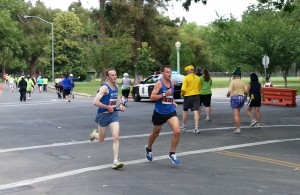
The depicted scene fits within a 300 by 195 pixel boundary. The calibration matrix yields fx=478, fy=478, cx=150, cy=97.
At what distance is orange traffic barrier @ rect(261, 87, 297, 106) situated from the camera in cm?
2267

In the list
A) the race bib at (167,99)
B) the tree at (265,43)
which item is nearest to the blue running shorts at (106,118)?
the race bib at (167,99)

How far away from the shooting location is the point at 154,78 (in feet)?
85.9

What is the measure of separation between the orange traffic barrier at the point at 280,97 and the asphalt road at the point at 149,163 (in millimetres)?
8123

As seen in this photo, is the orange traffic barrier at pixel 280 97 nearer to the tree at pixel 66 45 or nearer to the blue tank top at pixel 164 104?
the blue tank top at pixel 164 104

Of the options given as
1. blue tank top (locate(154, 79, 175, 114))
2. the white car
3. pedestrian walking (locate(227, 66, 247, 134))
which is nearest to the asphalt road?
pedestrian walking (locate(227, 66, 247, 134))

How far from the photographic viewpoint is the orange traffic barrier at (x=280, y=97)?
22.7m

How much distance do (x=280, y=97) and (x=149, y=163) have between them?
625 inches

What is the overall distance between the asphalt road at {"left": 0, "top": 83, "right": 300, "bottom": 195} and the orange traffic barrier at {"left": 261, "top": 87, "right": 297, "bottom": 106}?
8.12m

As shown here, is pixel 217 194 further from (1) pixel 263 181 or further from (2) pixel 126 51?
(2) pixel 126 51

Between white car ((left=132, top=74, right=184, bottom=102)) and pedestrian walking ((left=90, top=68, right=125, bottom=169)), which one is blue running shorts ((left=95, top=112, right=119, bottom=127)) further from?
white car ((left=132, top=74, right=184, bottom=102))

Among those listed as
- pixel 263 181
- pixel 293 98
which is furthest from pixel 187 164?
pixel 293 98

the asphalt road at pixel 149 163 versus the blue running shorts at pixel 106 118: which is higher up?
the blue running shorts at pixel 106 118

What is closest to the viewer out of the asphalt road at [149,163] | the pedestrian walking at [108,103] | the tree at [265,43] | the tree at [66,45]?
the asphalt road at [149,163]

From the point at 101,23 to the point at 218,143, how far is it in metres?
40.9
